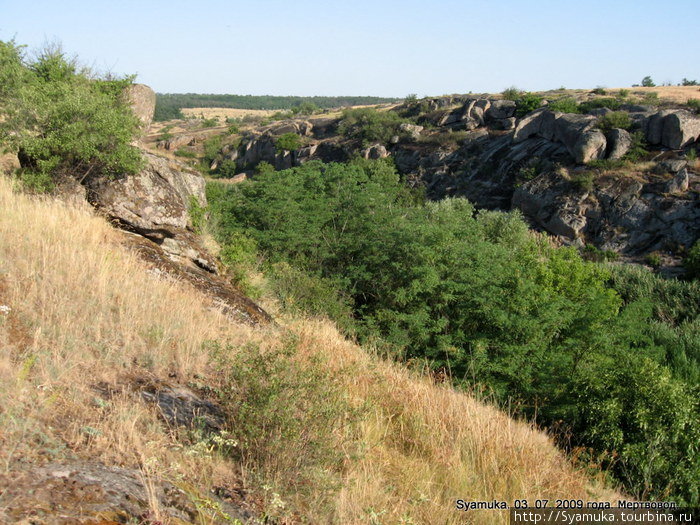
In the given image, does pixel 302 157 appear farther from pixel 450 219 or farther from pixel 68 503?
pixel 68 503

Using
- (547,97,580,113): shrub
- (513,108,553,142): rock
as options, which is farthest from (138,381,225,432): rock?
(547,97,580,113): shrub

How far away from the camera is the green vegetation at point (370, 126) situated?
47.3m

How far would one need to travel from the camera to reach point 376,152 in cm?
4481

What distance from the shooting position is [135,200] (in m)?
8.88

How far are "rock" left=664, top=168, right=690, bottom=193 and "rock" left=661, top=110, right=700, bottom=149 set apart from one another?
2.82m

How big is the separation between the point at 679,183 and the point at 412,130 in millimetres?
24700

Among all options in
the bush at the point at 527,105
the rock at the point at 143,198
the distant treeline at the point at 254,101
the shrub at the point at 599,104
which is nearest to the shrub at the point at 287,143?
→ the bush at the point at 527,105

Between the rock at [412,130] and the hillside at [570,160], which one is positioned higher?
the rock at [412,130]

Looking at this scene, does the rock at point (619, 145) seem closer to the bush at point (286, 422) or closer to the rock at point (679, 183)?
the rock at point (679, 183)

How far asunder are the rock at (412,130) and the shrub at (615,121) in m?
17.1

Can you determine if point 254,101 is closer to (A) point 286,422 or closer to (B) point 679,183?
(B) point 679,183

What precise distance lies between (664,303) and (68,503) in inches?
741

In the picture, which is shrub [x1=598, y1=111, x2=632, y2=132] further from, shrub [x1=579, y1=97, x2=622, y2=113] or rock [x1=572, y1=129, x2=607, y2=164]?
shrub [x1=579, y1=97, x2=622, y2=113]

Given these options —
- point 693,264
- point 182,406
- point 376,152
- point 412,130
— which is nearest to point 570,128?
point 693,264
